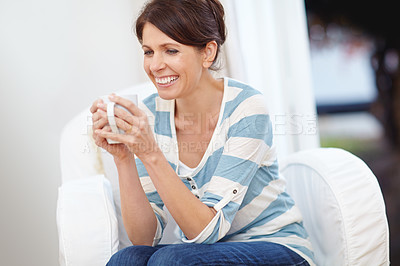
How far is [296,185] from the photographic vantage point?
1.43 m

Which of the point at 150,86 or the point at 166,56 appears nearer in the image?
the point at 166,56

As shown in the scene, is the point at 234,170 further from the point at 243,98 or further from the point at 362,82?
the point at 362,82

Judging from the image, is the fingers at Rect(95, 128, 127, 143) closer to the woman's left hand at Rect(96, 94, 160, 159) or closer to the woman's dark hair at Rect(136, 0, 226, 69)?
the woman's left hand at Rect(96, 94, 160, 159)

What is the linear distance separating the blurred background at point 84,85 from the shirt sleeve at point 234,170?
75 centimetres

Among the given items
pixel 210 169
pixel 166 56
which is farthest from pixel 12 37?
pixel 210 169

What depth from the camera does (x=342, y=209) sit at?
1137mm

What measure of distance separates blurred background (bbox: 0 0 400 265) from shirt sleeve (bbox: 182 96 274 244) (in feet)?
2.45

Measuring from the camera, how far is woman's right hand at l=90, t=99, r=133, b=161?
1013mm

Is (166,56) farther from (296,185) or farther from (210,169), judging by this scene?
(296,185)

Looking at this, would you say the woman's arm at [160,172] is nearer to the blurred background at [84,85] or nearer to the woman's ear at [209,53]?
the woman's ear at [209,53]

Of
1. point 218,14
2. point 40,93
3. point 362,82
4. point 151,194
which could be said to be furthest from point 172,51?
point 362,82

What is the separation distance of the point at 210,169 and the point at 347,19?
1094mm

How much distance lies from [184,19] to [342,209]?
63 cm

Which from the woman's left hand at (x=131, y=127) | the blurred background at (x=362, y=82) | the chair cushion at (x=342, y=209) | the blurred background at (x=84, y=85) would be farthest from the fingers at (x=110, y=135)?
the blurred background at (x=362, y=82)
